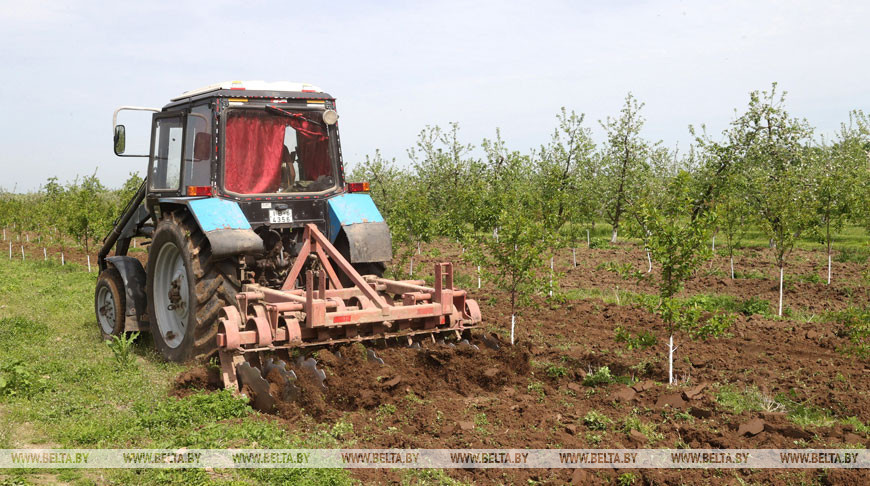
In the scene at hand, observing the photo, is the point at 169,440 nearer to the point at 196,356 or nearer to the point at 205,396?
the point at 205,396

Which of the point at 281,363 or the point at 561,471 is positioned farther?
the point at 281,363

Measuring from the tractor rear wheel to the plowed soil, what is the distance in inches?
24.5

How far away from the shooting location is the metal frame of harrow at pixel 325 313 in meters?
5.80

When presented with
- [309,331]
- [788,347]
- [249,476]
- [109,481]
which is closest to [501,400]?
[309,331]

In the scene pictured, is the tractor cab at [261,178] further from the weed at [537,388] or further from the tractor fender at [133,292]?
the weed at [537,388]

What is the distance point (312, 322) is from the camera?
5.80 metres

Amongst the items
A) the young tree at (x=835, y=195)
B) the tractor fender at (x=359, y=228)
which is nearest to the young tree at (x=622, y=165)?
the young tree at (x=835, y=195)

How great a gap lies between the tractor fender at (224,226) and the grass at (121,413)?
1.34m

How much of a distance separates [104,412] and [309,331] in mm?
1821

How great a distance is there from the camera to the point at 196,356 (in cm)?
653

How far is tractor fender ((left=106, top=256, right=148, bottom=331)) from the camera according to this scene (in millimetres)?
7875

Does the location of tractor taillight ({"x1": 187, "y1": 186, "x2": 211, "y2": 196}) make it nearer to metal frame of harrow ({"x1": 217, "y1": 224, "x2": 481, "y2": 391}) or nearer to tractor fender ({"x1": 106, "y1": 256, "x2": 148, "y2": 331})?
metal frame of harrow ({"x1": 217, "y1": 224, "x2": 481, "y2": 391})

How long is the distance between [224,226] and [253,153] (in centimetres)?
102

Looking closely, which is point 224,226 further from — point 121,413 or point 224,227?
point 121,413
